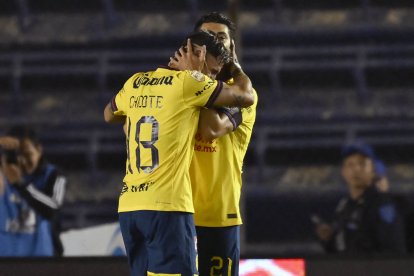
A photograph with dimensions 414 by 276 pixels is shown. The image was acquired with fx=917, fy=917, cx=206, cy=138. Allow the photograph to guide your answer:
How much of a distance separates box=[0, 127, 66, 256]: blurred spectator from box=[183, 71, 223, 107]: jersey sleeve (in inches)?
96.9

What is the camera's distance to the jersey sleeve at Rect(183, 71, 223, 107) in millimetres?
3213

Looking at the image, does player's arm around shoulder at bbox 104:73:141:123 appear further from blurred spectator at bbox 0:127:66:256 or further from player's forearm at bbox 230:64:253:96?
blurred spectator at bbox 0:127:66:256

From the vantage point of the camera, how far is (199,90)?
3217 millimetres

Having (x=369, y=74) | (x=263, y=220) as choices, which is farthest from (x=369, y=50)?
(x=263, y=220)

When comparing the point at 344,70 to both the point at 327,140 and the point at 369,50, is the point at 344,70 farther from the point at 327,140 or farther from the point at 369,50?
the point at 327,140

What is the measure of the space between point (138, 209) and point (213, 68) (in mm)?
607

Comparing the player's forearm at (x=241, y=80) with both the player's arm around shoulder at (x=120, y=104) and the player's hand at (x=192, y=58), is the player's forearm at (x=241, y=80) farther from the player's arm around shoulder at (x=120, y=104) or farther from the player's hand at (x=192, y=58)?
the player's arm around shoulder at (x=120, y=104)

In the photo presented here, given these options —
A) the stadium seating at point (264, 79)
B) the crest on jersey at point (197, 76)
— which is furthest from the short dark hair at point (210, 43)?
the stadium seating at point (264, 79)

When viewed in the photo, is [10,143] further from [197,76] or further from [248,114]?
[197,76]

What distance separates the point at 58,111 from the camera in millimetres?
8461

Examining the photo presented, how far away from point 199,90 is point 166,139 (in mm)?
207

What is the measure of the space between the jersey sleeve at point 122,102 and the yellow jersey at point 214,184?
0.30 meters

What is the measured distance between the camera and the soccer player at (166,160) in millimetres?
3180

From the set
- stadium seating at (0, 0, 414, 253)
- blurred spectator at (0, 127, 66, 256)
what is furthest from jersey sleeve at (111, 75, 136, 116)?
stadium seating at (0, 0, 414, 253)
